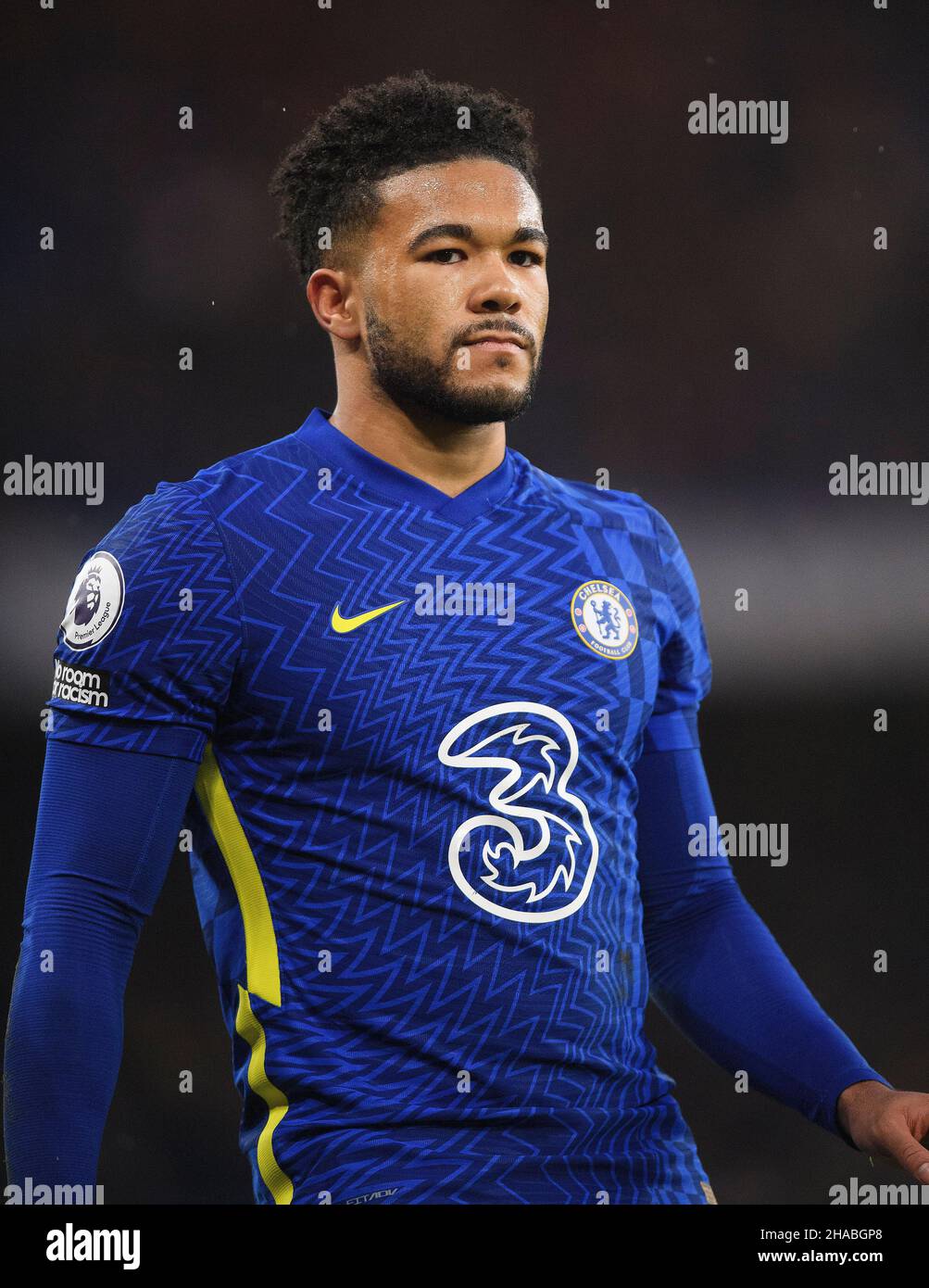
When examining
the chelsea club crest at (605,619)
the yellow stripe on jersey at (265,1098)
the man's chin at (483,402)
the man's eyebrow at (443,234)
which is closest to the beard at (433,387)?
the man's chin at (483,402)

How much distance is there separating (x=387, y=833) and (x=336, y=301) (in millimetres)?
698

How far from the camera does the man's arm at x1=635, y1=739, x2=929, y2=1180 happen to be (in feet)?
5.95

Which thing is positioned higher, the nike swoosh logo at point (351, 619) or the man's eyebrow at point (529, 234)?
the man's eyebrow at point (529, 234)

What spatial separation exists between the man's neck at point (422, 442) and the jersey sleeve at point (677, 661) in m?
0.29

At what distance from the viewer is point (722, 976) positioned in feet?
6.23

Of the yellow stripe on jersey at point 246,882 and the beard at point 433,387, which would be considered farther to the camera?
the beard at point 433,387

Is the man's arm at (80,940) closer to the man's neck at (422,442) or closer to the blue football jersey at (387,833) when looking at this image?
the blue football jersey at (387,833)

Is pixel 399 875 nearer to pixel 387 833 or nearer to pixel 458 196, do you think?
pixel 387 833

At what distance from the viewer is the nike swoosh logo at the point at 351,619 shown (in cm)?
174

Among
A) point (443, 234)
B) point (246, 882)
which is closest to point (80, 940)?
point (246, 882)

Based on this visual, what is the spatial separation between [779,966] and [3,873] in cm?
118

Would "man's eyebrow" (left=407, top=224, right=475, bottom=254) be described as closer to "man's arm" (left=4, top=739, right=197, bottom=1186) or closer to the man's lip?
the man's lip

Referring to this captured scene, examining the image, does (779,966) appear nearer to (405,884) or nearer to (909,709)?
(405,884)

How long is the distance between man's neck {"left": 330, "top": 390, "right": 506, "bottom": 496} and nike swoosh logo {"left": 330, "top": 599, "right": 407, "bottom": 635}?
0.21m
